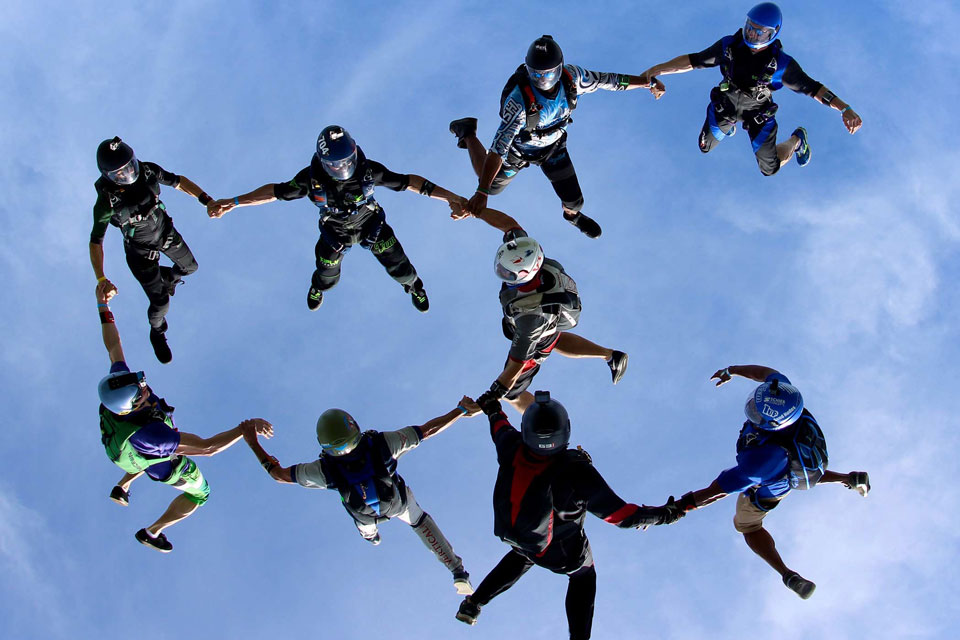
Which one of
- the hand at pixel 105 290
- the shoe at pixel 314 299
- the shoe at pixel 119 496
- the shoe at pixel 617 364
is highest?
the shoe at pixel 314 299

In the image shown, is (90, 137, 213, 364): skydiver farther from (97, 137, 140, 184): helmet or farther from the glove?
the glove

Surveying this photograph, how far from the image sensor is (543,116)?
15.1 meters

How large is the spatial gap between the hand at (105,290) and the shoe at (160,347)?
2.19m

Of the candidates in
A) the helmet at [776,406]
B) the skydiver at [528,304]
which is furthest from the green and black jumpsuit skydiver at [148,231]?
the helmet at [776,406]

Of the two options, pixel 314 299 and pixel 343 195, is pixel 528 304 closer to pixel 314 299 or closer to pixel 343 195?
pixel 343 195

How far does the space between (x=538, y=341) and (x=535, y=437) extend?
2695mm

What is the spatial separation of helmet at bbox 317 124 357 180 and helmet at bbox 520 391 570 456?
561 cm

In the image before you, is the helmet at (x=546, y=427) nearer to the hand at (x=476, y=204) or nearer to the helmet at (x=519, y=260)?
the helmet at (x=519, y=260)

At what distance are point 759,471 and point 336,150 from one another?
331 inches

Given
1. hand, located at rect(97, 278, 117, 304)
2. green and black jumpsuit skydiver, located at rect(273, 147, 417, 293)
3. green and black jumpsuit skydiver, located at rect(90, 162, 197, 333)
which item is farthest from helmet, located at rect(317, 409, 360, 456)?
green and black jumpsuit skydiver, located at rect(90, 162, 197, 333)

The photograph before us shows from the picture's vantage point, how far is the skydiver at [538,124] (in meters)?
14.8

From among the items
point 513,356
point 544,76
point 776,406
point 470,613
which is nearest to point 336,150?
point 544,76

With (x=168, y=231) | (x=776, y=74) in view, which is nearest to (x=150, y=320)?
(x=168, y=231)

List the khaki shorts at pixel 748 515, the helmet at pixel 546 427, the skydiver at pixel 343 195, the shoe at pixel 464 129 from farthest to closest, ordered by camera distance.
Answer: the shoe at pixel 464 129 → the skydiver at pixel 343 195 → the khaki shorts at pixel 748 515 → the helmet at pixel 546 427
